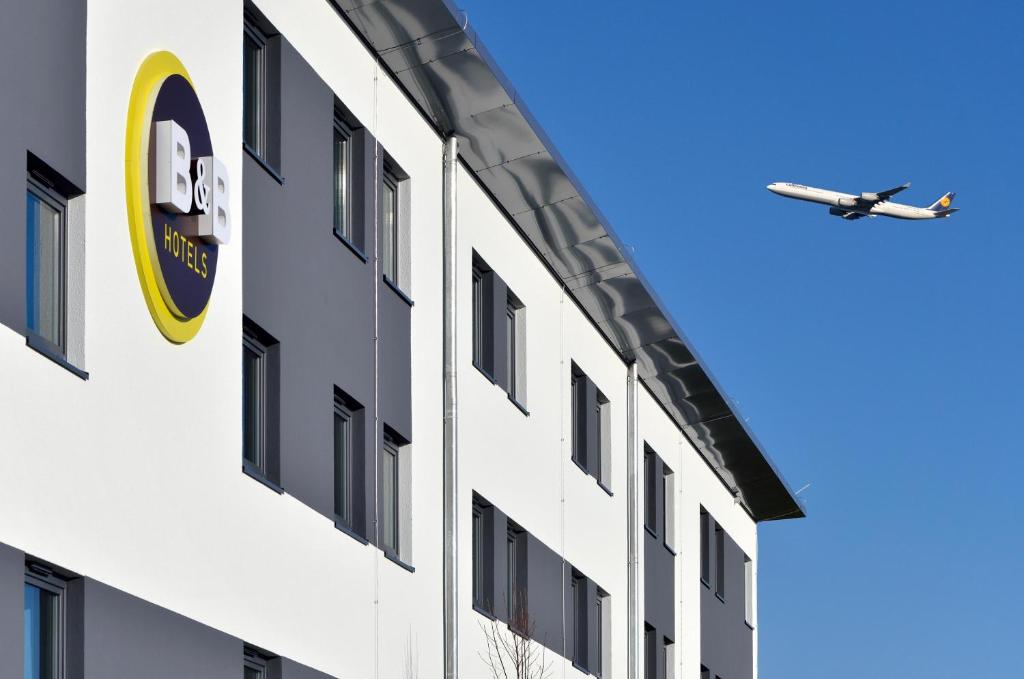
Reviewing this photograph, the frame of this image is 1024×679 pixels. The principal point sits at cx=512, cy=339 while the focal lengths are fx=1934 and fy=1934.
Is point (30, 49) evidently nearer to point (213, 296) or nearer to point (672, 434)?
point (213, 296)

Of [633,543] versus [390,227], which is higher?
[390,227]

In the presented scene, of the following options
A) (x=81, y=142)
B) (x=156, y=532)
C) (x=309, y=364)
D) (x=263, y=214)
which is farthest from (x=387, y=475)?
(x=81, y=142)

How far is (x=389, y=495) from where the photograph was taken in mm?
24859

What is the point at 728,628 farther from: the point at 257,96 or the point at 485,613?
the point at 257,96

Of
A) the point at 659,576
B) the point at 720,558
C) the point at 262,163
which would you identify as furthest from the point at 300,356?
the point at 720,558

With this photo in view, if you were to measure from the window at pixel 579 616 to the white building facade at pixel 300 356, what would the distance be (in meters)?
0.09

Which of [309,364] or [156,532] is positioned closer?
[156,532]

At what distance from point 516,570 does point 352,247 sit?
8539 millimetres

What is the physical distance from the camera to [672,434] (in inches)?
1671

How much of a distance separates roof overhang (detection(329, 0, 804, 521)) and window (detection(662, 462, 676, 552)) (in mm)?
1275

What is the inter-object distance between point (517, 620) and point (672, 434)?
13639mm

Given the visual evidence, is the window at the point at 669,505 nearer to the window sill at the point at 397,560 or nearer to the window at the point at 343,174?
the window sill at the point at 397,560

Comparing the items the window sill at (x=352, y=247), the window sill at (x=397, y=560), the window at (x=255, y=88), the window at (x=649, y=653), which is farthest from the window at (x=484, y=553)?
the window at (x=649, y=653)

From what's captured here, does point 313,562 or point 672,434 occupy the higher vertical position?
point 672,434
